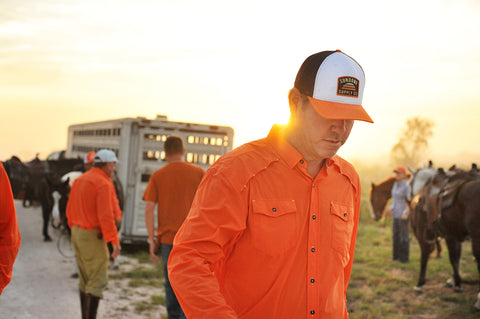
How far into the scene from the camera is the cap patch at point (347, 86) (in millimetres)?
2055

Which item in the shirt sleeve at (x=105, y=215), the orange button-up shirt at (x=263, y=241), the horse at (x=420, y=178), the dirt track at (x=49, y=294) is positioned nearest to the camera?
the orange button-up shirt at (x=263, y=241)

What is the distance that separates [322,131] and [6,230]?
1.79 m

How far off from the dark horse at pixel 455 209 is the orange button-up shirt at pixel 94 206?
5.75 meters

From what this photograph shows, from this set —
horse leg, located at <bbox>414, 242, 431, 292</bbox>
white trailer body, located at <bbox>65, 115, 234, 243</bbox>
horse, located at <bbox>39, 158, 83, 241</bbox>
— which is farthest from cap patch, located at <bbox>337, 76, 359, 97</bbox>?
white trailer body, located at <bbox>65, 115, 234, 243</bbox>

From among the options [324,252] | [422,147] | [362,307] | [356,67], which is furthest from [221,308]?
[422,147]

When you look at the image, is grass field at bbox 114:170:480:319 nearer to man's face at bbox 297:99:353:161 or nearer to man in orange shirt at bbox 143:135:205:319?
man in orange shirt at bbox 143:135:205:319

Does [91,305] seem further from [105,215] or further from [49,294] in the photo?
[49,294]

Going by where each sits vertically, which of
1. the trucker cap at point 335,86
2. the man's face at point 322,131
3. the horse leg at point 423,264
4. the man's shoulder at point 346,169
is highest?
the trucker cap at point 335,86

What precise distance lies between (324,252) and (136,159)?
10.1 m

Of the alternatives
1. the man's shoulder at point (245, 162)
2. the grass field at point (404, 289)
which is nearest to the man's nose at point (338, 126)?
the man's shoulder at point (245, 162)

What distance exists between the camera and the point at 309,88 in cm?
208

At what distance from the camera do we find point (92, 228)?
628 cm

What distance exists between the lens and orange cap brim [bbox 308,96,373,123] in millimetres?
1993

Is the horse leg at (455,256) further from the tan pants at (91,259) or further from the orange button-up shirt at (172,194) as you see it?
the tan pants at (91,259)
